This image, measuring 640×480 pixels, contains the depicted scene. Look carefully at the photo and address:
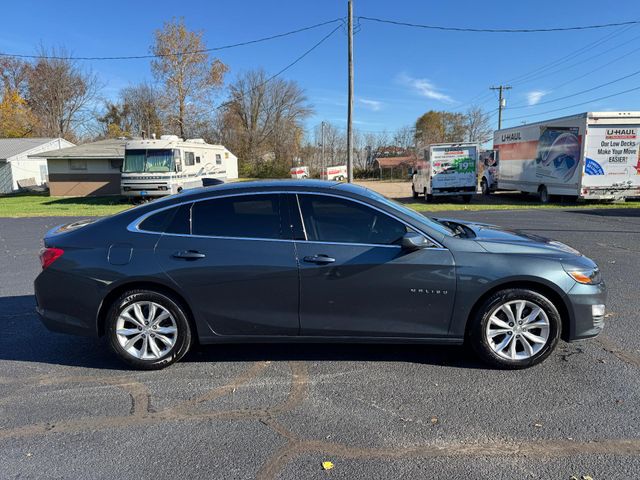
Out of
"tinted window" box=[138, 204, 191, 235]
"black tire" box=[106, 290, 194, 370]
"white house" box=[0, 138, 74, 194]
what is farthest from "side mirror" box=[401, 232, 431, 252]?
"white house" box=[0, 138, 74, 194]

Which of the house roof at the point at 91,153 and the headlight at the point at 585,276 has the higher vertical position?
the house roof at the point at 91,153

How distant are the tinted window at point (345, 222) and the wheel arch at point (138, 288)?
1202mm

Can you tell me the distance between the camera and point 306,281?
11.7 feet

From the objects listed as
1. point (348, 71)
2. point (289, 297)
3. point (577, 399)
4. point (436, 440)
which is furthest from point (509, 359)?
point (348, 71)

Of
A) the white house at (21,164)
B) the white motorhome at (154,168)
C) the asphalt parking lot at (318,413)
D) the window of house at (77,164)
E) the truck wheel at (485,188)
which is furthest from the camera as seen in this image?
the white house at (21,164)

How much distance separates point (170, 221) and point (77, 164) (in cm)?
3121

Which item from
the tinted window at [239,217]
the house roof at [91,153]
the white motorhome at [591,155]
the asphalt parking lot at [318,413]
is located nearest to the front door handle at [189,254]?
the tinted window at [239,217]

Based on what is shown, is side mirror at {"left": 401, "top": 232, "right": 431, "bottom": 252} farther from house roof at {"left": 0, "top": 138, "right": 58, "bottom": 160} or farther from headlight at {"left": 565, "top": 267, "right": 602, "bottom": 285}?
house roof at {"left": 0, "top": 138, "right": 58, "bottom": 160}

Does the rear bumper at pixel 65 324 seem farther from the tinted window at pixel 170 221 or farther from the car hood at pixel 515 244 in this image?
the car hood at pixel 515 244

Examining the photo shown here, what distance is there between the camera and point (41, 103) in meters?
53.6

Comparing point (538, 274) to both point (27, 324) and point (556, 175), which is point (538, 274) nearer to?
point (27, 324)

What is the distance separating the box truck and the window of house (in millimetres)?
23006

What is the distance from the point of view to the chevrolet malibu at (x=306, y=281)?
3.56 m

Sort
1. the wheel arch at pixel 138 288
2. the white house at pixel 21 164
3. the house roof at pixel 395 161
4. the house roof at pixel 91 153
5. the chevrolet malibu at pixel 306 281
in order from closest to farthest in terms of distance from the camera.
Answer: the chevrolet malibu at pixel 306 281 → the wheel arch at pixel 138 288 → the house roof at pixel 91 153 → the white house at pixel 21 164 → the house roof at pixel 395 161
